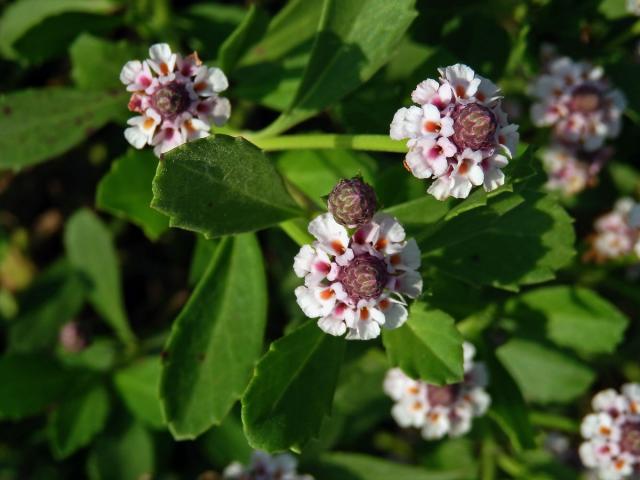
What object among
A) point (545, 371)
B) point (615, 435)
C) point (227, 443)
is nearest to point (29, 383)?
point (227, 443)

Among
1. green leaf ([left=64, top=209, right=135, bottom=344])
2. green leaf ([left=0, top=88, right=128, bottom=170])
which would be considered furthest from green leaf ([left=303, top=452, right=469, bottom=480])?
green leaf ([left=0, top=88, right=128, bottom=170])

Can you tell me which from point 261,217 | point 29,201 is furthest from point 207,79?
point 29,201

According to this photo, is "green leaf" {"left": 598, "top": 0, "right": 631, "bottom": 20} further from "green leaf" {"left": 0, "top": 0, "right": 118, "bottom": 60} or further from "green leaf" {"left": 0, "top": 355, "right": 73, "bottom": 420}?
"green leaf" {"left": 0, "top": 355, "right": 73, "bottom": 420}

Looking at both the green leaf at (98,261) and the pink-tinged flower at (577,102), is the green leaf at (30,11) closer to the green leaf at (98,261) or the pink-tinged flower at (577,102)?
the green leaf at (98,261)

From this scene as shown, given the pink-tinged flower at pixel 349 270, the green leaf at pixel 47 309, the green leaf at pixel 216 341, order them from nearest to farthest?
the pink-tinged flower at pixel 349 270 → the green leaf at pixel 216 341 → the green leaf at pixel 47 309

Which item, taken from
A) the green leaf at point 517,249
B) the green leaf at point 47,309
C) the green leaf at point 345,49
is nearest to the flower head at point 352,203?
the green leaf at point 517,249
